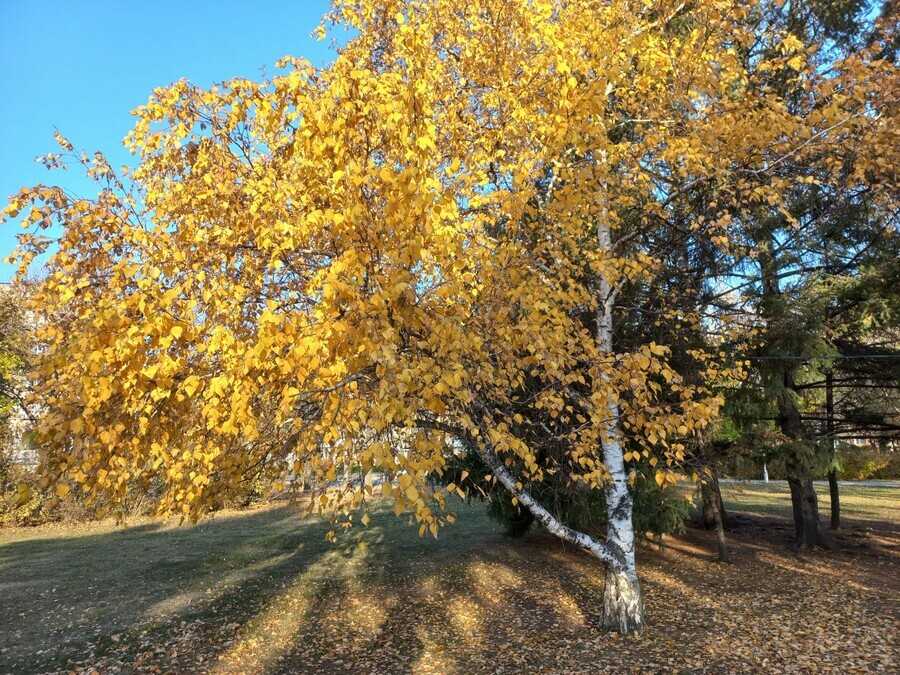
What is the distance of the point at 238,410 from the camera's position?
2654mm

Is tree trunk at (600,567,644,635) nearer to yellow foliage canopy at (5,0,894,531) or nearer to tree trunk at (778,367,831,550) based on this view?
yellow foliage canopy at (5,0,894,531)

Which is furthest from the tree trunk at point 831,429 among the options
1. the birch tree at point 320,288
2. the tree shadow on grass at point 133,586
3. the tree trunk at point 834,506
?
the tree shadow on grass at point 133,586

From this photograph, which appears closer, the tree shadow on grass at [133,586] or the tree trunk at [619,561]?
the tree trunk at [619,561]

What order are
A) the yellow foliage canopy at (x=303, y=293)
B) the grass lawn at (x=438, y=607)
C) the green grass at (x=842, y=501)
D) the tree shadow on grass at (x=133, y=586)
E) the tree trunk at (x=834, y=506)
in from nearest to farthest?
the yellow foliage canopy at (x=303, y=293)
the grass lawn at (x=438, y=607)
the tree shadow on grass at (x=133, y=586)
the tree trunk at (x=834, y=506)
the green grass at (x=842, y=501)

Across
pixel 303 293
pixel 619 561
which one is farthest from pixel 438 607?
pixel 303 293

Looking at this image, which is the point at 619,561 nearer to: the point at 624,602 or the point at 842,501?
the point at 624,602

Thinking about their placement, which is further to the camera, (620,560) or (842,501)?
(842,501)

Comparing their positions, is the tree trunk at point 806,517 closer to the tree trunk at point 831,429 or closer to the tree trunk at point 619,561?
the tree trunk at point 831,429

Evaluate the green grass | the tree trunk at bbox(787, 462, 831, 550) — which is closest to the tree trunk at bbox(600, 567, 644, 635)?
the tree trunk at bbox(787, 462, 831, 550)

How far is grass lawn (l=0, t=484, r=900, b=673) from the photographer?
5.62 metres

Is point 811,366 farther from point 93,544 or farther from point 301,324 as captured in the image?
point 93,544

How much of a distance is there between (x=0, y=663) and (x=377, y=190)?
6.83m

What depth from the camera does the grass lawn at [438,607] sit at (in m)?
5.62

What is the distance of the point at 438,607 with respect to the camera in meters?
7.58
